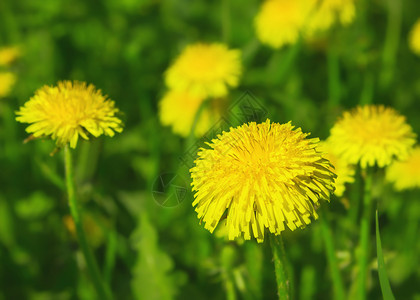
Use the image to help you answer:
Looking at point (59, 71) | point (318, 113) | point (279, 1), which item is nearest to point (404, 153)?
point (318, 113)

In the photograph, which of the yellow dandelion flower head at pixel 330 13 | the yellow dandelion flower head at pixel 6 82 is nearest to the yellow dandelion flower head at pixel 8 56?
the yellow dandelion flower head at pixel 6 82

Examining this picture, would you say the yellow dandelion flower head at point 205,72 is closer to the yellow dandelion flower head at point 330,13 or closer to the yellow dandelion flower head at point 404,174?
the yellow dandelion flower head at point 330,13

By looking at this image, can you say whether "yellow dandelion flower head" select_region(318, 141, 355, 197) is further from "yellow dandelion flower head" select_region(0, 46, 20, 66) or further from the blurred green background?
"yellow dandelion flower head" select_region(0, 46, 20, 66)


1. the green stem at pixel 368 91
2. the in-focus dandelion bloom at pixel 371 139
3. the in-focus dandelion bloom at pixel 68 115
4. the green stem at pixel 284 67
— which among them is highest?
the green stem at pixel 284 67

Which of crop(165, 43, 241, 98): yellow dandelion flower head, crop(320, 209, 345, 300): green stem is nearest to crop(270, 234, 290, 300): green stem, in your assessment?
crop(320, 209, 345, 300): green stem

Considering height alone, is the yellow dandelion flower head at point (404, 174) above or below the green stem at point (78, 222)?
above

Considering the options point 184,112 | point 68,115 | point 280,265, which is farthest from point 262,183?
point 184,112
